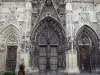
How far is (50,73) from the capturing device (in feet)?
44.8

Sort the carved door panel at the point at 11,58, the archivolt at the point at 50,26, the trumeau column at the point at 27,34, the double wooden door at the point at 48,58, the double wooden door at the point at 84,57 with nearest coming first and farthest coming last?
the trumeau column at the point at 27,34 → the carved door panel at the point at 11,58 → the double wooden door at the point at 48,58 → the double wooden door at the point at 84,57 → the archivolt at the point at 50,26

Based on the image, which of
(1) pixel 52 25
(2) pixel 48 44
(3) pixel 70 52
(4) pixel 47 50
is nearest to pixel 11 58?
(4) pixel 47 50

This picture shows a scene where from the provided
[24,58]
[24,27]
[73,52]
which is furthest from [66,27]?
[24,58]

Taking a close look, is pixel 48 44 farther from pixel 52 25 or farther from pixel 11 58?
pixel 11 58

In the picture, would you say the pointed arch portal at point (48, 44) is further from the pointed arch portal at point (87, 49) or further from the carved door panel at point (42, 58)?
the pointed arch portal at point (87, 49)

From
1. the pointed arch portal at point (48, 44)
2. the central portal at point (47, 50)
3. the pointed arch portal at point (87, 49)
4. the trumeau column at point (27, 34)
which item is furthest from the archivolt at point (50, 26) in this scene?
the pointed arch portal at point (87, 49)

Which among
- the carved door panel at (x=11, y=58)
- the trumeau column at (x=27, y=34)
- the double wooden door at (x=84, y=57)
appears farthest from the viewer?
the double wooden door at (x=84, y=57)

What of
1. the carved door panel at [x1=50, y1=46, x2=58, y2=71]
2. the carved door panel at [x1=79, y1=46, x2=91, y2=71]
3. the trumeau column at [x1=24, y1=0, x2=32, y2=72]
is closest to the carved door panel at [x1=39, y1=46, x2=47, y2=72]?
the carved door panel at [x1=50, y1=46, x2=58, y2=71]

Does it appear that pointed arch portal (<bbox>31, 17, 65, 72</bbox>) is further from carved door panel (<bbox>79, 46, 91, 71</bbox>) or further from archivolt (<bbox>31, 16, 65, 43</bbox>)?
carved door panel (<bbox>79, 46, 91, 71</bbox>)

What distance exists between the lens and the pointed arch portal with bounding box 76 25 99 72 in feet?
45.7

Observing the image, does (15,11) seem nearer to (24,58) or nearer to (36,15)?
(36,15)

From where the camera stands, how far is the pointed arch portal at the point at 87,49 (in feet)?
45.7

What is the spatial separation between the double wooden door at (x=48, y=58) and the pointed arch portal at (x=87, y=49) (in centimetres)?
218

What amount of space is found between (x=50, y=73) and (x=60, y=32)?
3813 mm
